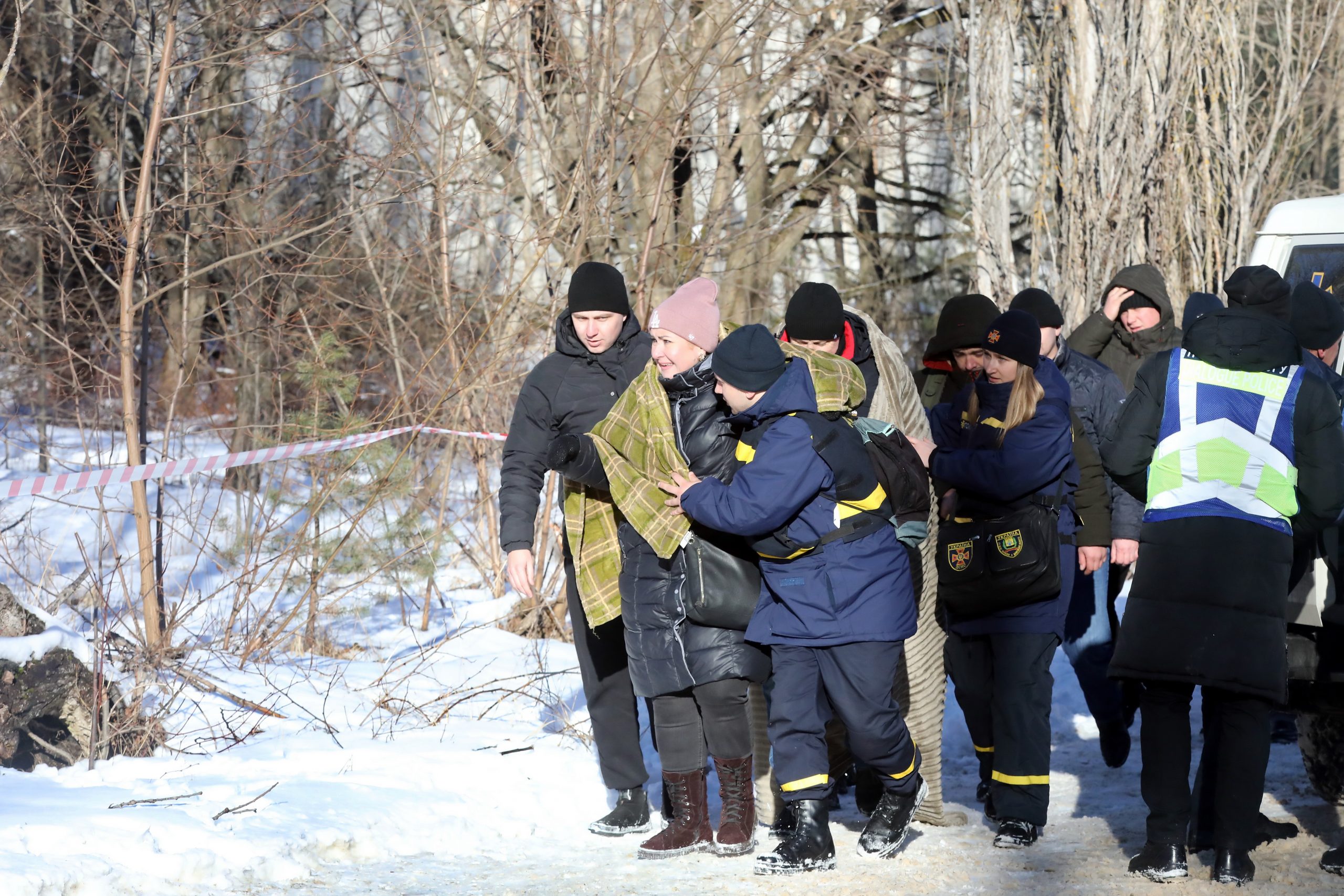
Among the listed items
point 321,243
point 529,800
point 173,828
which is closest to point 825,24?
point 321,243

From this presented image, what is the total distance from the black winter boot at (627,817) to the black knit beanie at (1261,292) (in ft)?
8.02

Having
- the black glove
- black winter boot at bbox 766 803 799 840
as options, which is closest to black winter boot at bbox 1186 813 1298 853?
black winter boot at bbox 766 803 799 840

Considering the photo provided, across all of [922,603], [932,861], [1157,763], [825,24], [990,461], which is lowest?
[932,861]

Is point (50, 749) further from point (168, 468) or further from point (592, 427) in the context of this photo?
point (592, 427)

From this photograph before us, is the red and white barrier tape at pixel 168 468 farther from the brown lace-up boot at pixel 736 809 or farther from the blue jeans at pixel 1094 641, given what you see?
the blue jeans at pixel 1094 641

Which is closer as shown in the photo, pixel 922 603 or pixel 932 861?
pixel 932 861

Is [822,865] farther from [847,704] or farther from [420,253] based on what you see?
[420,253]

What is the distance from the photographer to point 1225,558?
3.81 metres

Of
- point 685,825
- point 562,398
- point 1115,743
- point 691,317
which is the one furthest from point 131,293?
point 1115,743

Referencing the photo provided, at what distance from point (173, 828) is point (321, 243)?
397cm

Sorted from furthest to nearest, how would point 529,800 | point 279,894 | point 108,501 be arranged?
1. point 108,501
2. point 529,800
3. point 279,894

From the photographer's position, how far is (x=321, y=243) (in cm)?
720

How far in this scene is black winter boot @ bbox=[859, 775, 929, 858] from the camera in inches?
160

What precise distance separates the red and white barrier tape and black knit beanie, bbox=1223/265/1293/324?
3.55m
